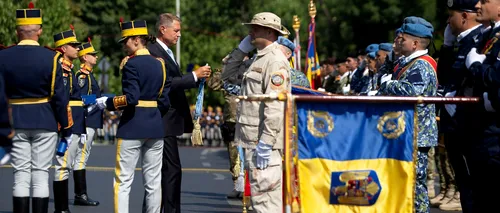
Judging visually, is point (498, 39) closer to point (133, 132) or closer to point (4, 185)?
point (133, 132)

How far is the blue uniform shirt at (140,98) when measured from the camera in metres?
10.5

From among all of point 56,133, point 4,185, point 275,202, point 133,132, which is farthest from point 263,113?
point 4,185

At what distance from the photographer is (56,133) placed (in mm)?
10758

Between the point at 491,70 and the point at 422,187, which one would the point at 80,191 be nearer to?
the point at 422,187

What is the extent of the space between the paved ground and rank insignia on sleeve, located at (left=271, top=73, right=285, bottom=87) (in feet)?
14.0

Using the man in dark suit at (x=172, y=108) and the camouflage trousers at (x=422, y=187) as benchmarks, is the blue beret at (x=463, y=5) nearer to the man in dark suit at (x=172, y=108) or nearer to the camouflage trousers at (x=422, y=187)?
the camouflage trousers at (x=422, y=187)

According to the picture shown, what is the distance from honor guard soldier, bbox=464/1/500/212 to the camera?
8.15 meters

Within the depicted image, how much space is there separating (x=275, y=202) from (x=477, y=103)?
2136mm

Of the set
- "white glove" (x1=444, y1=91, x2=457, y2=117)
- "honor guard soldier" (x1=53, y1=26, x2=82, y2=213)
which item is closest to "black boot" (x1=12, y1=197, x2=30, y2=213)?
"honor guard soldier" (x1=53, y1=26, x2=82, y2=213)

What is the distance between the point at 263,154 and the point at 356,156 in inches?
36.8

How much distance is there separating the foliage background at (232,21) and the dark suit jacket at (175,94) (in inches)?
1159

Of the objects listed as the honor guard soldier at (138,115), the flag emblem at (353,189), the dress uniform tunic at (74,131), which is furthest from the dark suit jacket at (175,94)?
the flag emblem at (353,189)

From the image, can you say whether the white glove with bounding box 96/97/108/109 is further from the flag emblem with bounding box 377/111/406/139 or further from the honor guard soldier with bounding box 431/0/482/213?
the honor guard soldier with bounding box 431/0/482/213

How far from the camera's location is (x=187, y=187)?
55.6ft
